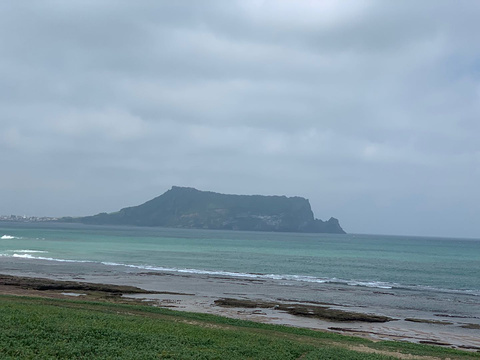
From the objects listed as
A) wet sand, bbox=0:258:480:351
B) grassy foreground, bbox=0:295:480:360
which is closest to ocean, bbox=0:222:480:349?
wet sand, bbox=0:258:480:351

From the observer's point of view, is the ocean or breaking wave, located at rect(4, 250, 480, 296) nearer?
the ocean

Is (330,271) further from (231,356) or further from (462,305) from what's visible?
(231,356)

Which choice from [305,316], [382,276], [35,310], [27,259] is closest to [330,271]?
[382,276]

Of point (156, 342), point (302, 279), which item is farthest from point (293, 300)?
point (156, 342)

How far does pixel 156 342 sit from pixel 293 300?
84.9ft

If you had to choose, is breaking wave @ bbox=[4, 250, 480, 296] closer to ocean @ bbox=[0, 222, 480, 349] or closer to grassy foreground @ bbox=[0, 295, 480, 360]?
ocean @ bbox=[0, 222, 480, 349]

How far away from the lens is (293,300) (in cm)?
4206

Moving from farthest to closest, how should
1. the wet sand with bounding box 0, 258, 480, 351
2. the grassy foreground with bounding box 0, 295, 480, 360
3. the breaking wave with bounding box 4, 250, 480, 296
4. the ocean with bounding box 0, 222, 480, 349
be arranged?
the breaking wave with bounding box 4, 250, 480, 296 < the ocean with bounding box 0, 222, 480, 349 < the wet sand with bounding box 0, 258, 480, 351 < the grassy foreground with bounding box 0, 295, 480, 360

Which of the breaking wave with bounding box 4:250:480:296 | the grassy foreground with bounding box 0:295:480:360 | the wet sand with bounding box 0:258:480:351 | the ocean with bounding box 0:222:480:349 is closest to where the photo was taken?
the grassy foreground with bounding box 0:295:480:360

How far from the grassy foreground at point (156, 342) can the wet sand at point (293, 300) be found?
5474 millimetres

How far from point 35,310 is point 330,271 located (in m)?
54.6

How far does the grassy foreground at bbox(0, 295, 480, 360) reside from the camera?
15680mm

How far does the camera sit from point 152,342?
17750 millimetres

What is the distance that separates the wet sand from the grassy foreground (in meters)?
5.47
